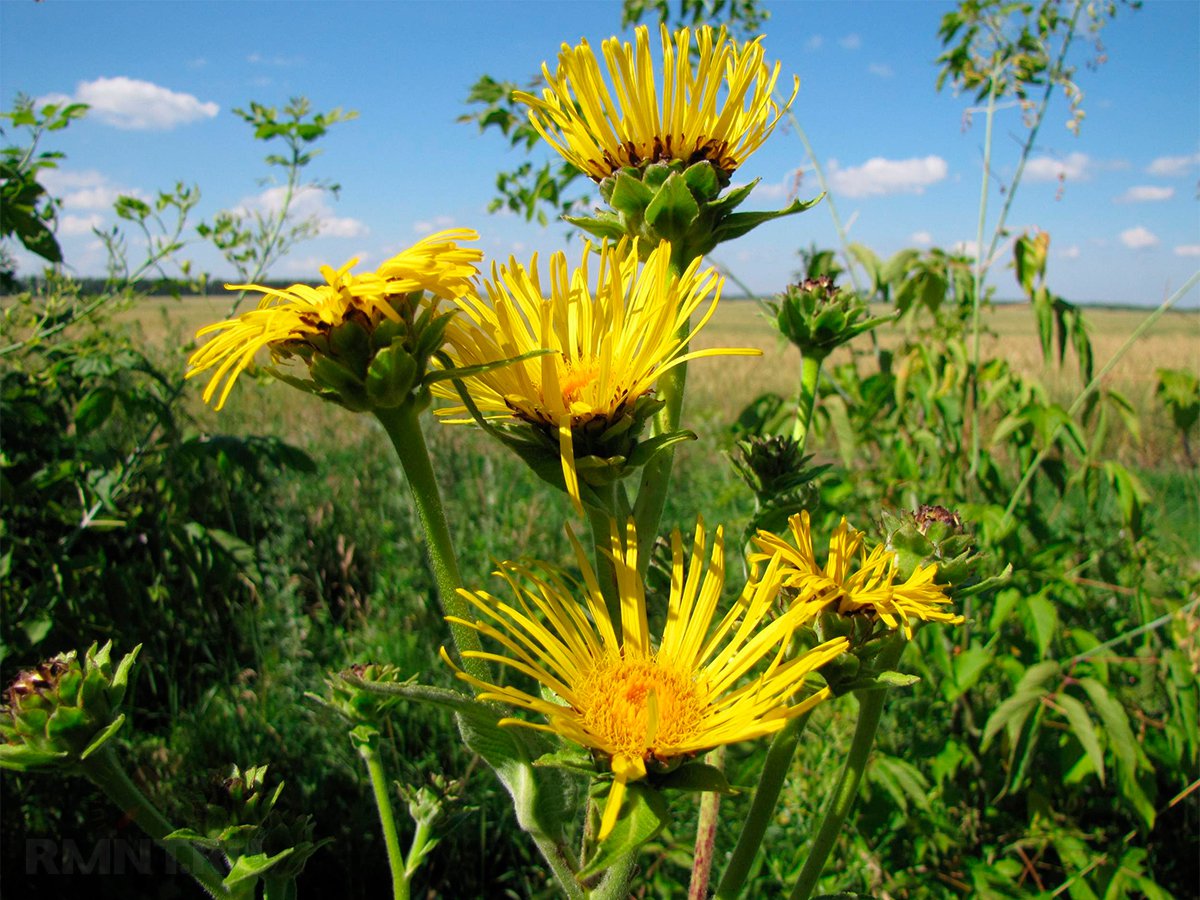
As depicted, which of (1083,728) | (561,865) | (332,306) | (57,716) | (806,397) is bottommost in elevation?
(1083,728)

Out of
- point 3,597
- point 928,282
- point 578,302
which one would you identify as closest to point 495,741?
point 578,302

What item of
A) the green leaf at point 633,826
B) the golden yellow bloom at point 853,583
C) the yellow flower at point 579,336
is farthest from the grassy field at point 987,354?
the green leaf at point 633,826

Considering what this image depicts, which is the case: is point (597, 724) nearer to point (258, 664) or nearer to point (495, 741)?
point (495, 741)

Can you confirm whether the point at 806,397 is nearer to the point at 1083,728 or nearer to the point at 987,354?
the point at 1083,728

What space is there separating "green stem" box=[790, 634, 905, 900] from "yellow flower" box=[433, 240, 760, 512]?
0.44 metres

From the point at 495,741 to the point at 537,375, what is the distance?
0.44 metres

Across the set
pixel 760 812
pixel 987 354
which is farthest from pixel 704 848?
pixel 987 354

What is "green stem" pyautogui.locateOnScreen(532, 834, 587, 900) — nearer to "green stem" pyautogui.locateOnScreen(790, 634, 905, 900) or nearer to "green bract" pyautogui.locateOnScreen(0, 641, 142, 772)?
"green stem" pyautogui.locateOnScreen(790, 634, 905, 900)

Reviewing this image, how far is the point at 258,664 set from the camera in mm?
3123

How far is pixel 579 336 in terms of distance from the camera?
102 cm

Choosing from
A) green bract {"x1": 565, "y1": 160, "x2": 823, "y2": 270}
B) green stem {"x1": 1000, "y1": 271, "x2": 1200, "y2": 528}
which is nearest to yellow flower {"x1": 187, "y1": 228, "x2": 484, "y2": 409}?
green bract {"x1": 565, "y1": 160, "x2": 823, "y2": 270}

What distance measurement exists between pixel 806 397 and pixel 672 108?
0.51 meters

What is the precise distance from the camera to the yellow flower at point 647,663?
2.55ft
